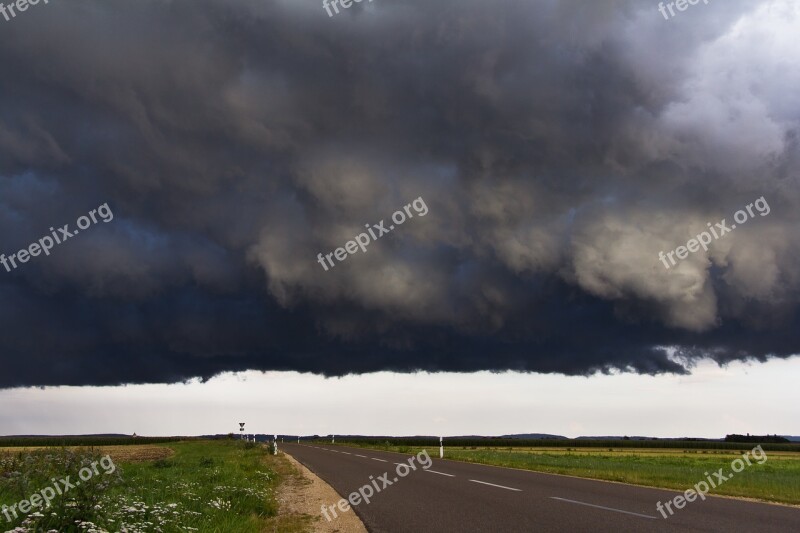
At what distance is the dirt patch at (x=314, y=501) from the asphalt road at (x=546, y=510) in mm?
333

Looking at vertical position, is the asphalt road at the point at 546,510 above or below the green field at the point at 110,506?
below

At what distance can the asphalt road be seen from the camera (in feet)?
31.8

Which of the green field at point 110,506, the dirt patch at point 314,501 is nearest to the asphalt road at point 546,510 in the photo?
the dirt patch at point 314,501

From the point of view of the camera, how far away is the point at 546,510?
37.1ft

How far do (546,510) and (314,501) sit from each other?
6360 millimetres

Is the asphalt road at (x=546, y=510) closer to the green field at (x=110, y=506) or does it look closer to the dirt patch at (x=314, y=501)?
the dirt patch at (x=314, y=501)

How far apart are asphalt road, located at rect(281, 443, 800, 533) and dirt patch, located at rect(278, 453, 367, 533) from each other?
1.09 ft

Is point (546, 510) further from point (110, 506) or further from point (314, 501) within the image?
point (110, 506)

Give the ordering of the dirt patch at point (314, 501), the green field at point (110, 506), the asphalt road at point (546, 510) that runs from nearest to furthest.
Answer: the green field at point (110, 506) < the asphalt road at point (546, 510) < the dirt patch at point (314, 501)

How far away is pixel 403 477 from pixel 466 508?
8396 mm

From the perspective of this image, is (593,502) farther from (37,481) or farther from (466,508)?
(37,481)

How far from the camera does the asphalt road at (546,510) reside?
9.68m

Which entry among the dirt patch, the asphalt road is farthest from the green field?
the asphalt road

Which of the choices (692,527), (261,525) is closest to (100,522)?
(261,525)
